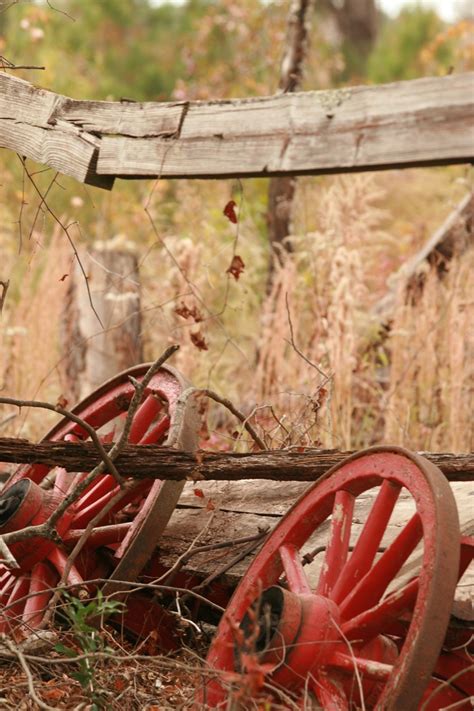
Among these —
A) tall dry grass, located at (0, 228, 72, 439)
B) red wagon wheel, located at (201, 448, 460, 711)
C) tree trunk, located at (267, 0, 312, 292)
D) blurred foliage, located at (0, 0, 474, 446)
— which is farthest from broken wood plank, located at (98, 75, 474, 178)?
tree trunk, located at (267, 0, 312, 292)

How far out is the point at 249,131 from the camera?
2.97 meters

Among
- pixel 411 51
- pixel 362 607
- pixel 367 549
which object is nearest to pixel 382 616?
pixel 362 607

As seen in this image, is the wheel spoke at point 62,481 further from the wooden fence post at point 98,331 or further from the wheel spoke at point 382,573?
the wooden fence post at point 98,331

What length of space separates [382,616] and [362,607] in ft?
0.32

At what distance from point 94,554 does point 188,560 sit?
33cm

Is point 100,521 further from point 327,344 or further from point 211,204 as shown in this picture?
point 211,204

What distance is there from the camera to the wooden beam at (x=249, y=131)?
2.63 meters

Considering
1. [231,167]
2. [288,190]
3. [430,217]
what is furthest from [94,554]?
[430,217]

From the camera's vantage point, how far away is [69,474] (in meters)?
3.67

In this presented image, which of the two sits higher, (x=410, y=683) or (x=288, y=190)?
(x=288, y=190)

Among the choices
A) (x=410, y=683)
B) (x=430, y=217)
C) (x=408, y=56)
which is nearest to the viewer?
(x=410, y=683)

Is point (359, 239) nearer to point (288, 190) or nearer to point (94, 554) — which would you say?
point (288, 190)

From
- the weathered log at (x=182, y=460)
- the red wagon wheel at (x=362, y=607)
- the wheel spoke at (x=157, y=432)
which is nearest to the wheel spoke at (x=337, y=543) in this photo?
the red wagon wheel at (x=362, y=607)

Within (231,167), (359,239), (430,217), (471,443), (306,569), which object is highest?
(430,217)
